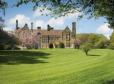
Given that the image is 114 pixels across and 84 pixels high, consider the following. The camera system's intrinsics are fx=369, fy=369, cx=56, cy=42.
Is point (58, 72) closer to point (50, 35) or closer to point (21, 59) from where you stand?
point (21, 59)

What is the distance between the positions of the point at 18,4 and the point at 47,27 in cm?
13408

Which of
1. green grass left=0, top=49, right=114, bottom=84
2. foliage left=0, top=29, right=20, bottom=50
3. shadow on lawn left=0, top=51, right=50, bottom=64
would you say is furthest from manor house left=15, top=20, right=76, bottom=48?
green grass left=0, top=49, right=114, bottom=84

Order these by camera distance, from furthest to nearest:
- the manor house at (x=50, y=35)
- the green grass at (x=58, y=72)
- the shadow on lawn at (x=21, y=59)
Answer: the manor house at (x=50, y=35) → the shadow on lawn at (x=21, y=59) → the green grass at (x=58, y=72)

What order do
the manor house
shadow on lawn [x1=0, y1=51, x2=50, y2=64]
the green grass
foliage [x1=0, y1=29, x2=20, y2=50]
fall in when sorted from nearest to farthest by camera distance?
the green grass, shadow on lawn [x1=0, y1=51, x2=50, y2=64], foliage [x1=0, y1=29, x2=20, y2=50], the manor house

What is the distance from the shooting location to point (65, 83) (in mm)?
24234

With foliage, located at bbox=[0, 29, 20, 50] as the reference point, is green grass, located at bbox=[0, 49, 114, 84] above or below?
below

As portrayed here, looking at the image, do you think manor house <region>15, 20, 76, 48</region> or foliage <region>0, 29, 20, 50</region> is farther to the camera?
manor house <region>15, 20, 76, 48</region>

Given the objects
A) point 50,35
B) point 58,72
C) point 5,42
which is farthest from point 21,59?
point 50,35

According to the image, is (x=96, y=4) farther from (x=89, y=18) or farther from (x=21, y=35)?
(x=21, y=35)

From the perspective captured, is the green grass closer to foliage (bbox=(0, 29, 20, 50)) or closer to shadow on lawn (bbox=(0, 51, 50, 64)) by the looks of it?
shadow on lawn (bbox=(0, 51, 50, 64))

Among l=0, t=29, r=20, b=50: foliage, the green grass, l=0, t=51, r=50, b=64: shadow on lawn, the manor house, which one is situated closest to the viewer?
the green grass

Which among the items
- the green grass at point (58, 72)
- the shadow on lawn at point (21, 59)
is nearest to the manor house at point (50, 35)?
the shadow on lawn at point (21, 59)

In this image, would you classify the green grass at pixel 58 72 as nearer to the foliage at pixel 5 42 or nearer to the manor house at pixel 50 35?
the foliage at pixel 5 42

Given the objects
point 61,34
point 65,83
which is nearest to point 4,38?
point 61,34
